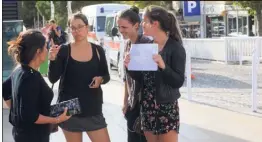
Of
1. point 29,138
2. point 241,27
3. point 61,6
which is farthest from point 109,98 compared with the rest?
point 61,6

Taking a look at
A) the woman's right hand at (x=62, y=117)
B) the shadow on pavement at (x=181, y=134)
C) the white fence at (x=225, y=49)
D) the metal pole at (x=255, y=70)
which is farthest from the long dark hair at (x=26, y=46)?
the white fence at (x=225, y=49)

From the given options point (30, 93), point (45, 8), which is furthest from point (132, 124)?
point (45, 8)

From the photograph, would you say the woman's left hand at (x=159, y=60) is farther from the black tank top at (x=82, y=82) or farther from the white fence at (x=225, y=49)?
the white fence at (x=225, y=49)

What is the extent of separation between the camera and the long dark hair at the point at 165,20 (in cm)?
418

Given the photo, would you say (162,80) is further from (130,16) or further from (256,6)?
(256,6)

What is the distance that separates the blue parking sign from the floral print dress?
20.0 m

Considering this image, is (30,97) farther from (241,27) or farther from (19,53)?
(241,27)

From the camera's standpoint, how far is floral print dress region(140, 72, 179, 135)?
4.25 m

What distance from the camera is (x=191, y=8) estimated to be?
79.4 ft

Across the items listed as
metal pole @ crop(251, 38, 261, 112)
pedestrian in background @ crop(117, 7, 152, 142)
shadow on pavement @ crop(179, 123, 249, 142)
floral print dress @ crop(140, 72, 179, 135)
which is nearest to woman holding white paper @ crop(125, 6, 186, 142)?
floral print dress @ crop(140, 72, 179, 135)

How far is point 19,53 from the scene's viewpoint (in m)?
3.87

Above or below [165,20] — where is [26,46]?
below

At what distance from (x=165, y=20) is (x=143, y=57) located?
1.30 feet

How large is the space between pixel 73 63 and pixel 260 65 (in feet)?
17.6
